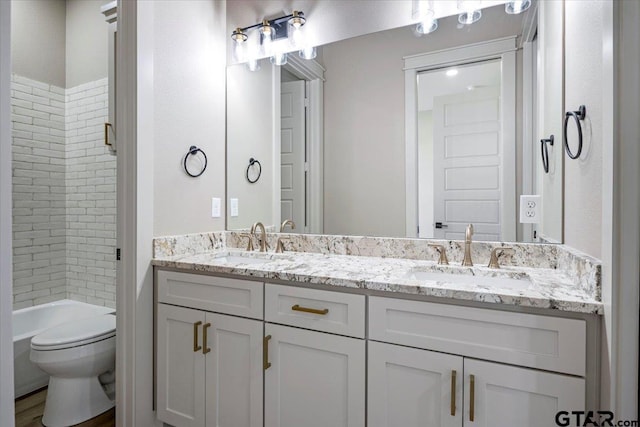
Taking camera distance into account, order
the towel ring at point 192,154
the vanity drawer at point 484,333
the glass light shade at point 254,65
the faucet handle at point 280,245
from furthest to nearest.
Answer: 1. the glass light shade at point 254,65
2. the faucet handle at point 280,245
3. the towel ring at point 192,154
4. the vanity drawer at point 484,333

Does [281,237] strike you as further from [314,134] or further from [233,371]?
[233,371]

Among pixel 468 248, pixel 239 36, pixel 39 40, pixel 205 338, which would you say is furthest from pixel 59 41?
pixel 468 248

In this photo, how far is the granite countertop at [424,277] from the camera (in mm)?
1000

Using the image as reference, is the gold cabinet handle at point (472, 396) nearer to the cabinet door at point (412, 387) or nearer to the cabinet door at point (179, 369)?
the cabinet door at point (412, 387)

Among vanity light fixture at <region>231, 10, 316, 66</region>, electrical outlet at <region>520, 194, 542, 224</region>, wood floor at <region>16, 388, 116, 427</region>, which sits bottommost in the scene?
wood floor at <region>16, 388, 116, 427</region>

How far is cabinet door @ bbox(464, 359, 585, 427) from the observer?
959mm

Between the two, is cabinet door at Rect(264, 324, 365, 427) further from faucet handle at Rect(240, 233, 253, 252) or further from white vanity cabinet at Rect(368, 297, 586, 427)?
faucet handle at Rect(240, 233, 253, 252)

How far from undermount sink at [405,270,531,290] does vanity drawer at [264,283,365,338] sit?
26 cm

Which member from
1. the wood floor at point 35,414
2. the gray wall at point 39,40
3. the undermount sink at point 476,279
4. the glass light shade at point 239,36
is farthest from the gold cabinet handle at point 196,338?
the gray wall at point 39,40

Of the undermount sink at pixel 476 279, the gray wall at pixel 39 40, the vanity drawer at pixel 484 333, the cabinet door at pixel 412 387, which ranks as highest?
the gray wall at pixel 39 40

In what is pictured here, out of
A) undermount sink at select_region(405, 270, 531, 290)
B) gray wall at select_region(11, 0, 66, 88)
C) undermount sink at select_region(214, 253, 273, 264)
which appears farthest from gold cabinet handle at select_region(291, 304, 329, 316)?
gray wall at select_region(11, 0, 66, 88)

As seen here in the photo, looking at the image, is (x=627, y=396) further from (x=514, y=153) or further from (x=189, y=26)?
(x=189, y=26)

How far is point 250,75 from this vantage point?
2.14 metres

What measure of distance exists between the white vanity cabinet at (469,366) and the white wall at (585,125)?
1.06 ft
